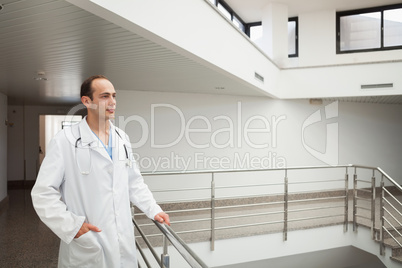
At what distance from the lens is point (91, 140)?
1.48 meters

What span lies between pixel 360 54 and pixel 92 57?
22.2 feet

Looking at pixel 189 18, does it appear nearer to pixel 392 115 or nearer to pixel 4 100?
pixel 4 100

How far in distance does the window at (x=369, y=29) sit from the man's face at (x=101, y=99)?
25.2ft

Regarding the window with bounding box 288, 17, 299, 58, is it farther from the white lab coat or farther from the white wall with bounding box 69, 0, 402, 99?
the white lab coat

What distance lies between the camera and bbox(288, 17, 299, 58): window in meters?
8.18

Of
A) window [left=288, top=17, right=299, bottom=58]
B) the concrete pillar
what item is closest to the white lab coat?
the concrete pillar

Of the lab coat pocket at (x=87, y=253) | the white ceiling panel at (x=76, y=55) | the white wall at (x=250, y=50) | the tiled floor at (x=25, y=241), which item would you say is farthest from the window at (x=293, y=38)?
the lab coat pocket at (x=87, y=253)

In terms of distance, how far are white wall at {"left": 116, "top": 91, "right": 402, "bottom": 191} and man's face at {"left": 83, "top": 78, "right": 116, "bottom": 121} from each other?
4.38 metres

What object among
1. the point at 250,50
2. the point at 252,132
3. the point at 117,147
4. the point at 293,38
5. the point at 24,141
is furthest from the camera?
the point at 24,141

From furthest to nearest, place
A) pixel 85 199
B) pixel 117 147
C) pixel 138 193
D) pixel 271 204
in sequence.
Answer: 1. pixel 271 204
2. pixel 138 193
3. pixel 117 147
4. pixel 85 199

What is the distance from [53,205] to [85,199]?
0.14 metres

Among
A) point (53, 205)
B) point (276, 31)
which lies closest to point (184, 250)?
point (53, 205)

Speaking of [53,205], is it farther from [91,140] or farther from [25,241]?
[25,241]

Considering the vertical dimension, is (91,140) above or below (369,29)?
below
